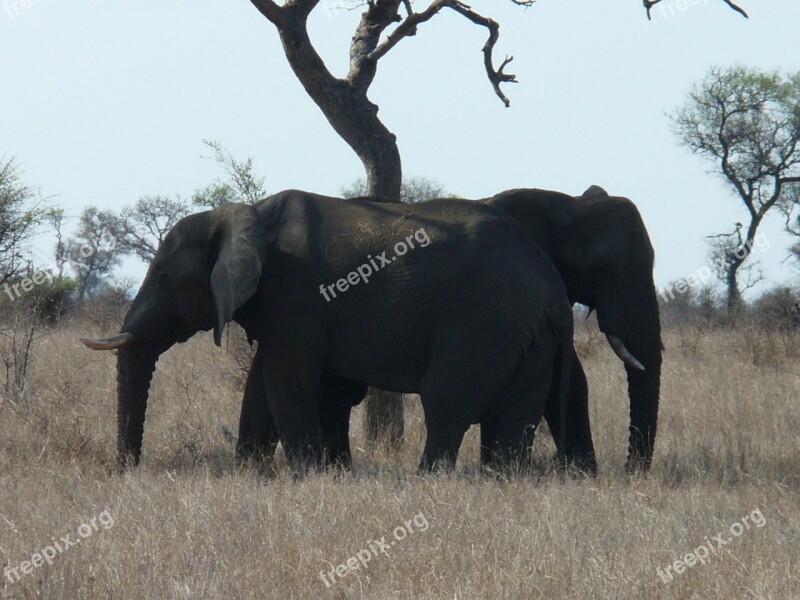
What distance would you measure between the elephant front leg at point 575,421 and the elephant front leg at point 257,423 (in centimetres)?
201

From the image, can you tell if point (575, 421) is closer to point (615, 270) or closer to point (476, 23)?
point (615, 270)

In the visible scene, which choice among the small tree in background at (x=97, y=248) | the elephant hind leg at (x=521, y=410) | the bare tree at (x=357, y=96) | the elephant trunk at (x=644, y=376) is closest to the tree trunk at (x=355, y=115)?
the bare tree at (x=357, y=96)

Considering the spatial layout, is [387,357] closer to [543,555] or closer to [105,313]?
[543,555]

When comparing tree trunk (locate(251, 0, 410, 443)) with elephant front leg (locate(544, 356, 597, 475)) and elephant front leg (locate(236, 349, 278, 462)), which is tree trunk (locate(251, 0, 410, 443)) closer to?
elephant front leg (locate(236, 349, 278, 462))

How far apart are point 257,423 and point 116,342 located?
3.78 ft

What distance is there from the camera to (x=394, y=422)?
1045 centimetres

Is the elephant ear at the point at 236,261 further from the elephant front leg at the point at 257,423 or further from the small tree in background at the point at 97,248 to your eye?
the small tree in background at the point at 97,248

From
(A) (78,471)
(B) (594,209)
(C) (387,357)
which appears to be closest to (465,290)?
(C) (387,357)

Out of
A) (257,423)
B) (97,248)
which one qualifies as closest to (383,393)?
(257,423)

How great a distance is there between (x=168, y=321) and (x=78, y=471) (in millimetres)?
1331

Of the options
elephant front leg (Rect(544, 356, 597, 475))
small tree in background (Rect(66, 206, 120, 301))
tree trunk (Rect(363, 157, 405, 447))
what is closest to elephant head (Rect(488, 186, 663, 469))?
elephant front leg (Rect(544, 356, 597, 475))

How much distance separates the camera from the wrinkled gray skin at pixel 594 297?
8984 millimetres

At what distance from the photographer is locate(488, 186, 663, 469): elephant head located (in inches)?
354

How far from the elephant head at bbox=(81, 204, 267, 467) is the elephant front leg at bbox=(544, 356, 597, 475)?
246 cm
